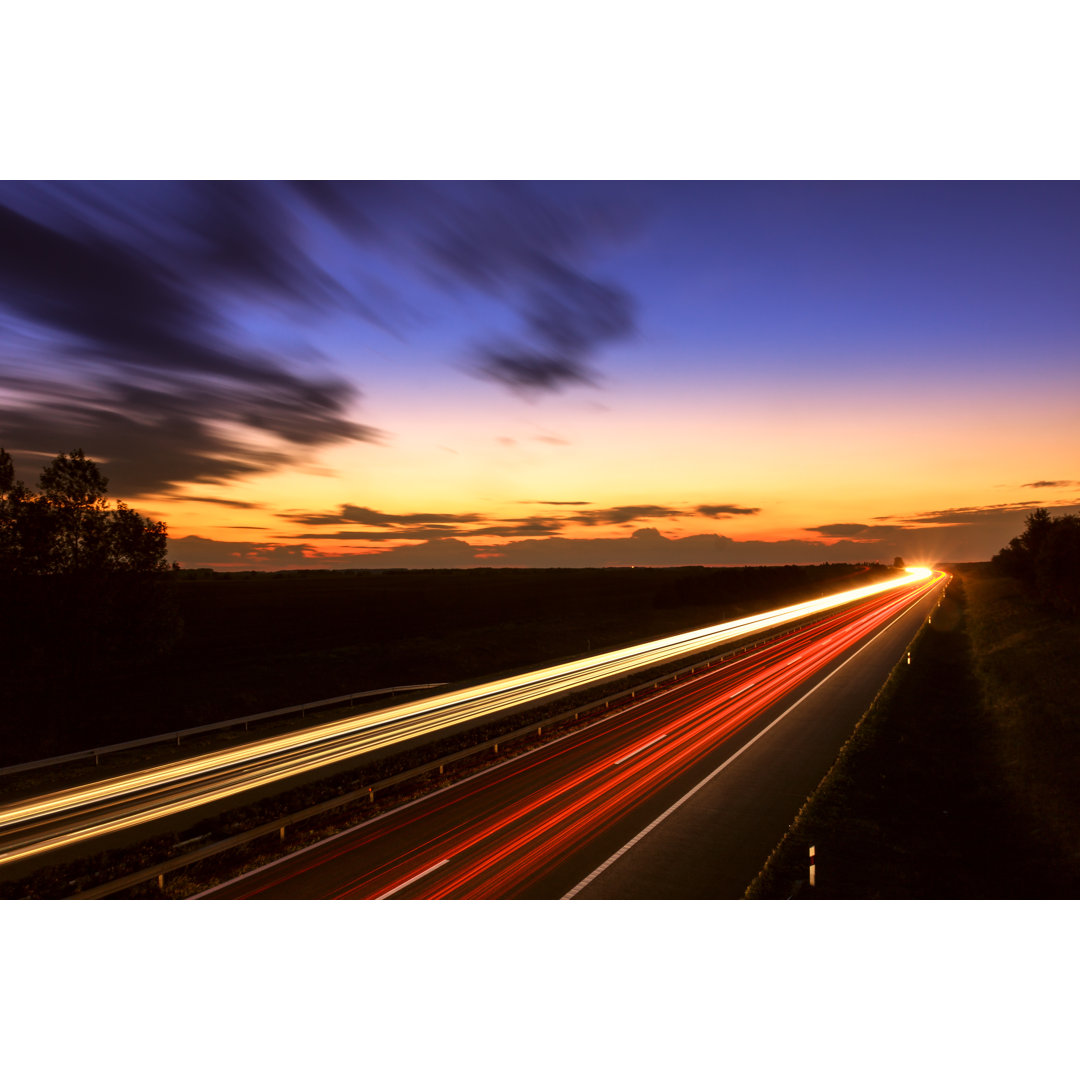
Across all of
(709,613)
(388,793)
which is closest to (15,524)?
(388,793)

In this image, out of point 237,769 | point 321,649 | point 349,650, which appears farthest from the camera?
point 321,649

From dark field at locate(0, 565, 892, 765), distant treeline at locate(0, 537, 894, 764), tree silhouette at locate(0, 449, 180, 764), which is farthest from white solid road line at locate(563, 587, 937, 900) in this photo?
tree silhouette at locate(0, 449, 180, 764)

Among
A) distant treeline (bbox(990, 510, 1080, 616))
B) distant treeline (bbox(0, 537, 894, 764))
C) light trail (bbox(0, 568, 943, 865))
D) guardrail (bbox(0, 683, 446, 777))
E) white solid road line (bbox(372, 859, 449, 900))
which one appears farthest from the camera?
distant treeline (bbox(990, 510, 1080, 616))

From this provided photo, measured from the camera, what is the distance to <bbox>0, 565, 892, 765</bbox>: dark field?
24.5m

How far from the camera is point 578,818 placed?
1317 cm

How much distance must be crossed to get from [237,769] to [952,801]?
1856cm

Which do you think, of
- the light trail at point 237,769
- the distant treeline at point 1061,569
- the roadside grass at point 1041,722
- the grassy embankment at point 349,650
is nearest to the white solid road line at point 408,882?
the grassy embankment at point 349,650

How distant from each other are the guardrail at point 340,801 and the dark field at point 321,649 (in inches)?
464

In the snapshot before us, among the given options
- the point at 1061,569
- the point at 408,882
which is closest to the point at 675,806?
the point at 408,882

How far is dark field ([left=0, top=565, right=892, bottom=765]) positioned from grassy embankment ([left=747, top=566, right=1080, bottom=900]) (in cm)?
2167

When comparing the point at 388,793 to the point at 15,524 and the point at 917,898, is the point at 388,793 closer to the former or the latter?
the point at 917,898

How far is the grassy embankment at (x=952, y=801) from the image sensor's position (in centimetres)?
1063

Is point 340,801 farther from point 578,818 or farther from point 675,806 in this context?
point 675,806

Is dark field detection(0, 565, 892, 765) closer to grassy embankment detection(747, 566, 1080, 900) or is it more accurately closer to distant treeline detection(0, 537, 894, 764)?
distant treeline detection(0, 537, 894, 764)
